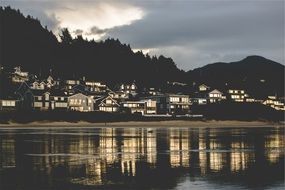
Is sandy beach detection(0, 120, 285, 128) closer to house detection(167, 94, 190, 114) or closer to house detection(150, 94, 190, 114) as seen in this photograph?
house detection(167, 94, 190, 114)

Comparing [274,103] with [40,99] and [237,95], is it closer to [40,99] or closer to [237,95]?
[237,95]

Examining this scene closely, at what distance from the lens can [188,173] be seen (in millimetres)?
24359

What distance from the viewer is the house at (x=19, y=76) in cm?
14538

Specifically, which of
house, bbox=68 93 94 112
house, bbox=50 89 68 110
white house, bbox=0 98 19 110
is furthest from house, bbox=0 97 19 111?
house, bbox=68 93 94 112

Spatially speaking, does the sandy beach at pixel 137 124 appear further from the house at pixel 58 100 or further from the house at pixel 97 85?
the house at pixel 97 85

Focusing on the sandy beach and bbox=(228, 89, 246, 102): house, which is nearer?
the sandy beach

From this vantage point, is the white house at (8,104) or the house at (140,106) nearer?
the white house at (8,104)

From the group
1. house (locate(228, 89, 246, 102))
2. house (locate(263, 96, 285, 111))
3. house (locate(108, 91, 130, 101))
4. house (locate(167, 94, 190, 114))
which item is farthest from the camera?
house (locate(263, 96, 285, 111))

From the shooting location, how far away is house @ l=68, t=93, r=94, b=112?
125 meters

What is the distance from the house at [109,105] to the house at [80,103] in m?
2.85

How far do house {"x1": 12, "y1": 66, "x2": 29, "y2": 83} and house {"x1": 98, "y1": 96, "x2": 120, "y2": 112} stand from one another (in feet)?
88.5

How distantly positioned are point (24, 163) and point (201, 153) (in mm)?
12899

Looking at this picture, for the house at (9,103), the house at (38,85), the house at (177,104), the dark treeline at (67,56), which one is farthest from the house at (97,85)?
the house at (9,103)

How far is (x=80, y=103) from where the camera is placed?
12588 cm
